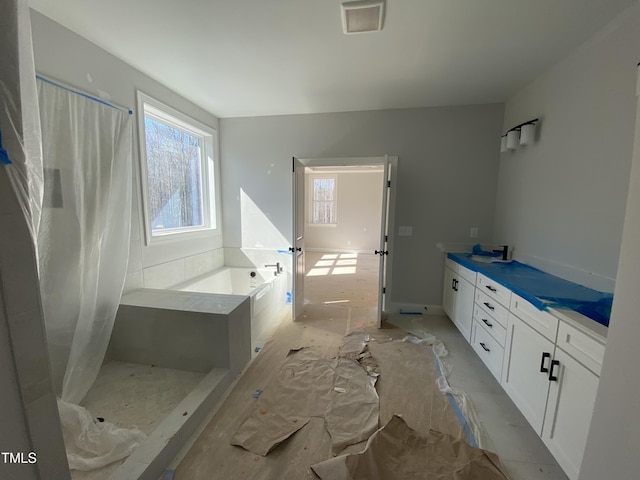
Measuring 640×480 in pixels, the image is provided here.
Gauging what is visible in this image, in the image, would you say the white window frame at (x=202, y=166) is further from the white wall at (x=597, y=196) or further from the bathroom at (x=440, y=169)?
the white wall at (x=597, y=196)

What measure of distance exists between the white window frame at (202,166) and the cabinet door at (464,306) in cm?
313

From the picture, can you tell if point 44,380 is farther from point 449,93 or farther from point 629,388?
point 449,93

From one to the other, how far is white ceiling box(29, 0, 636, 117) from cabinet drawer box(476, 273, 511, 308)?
70.3 inches

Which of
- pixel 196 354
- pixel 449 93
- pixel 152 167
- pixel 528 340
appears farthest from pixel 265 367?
pixel 449 93

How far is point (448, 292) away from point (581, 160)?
1.75m

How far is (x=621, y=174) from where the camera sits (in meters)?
1.58

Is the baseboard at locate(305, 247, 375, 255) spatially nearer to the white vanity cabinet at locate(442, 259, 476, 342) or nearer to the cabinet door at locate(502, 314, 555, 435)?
the white vanity cabinet at locate(442, 259, 476, 342)

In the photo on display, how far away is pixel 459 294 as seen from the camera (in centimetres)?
274

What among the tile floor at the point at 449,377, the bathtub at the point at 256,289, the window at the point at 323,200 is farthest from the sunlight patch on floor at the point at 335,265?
the bathtub at the point at 256,289

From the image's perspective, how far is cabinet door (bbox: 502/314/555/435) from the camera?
1461 millimetres

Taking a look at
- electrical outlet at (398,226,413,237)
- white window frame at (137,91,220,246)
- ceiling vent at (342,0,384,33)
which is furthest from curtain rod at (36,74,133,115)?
electrical outlet at (398,226,413,237)

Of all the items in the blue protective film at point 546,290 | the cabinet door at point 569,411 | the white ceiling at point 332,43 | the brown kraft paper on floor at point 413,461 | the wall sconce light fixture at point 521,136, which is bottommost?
the brown kraft paper on floor at point 413,461

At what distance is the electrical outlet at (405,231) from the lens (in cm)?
327

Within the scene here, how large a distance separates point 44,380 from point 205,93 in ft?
9.44
